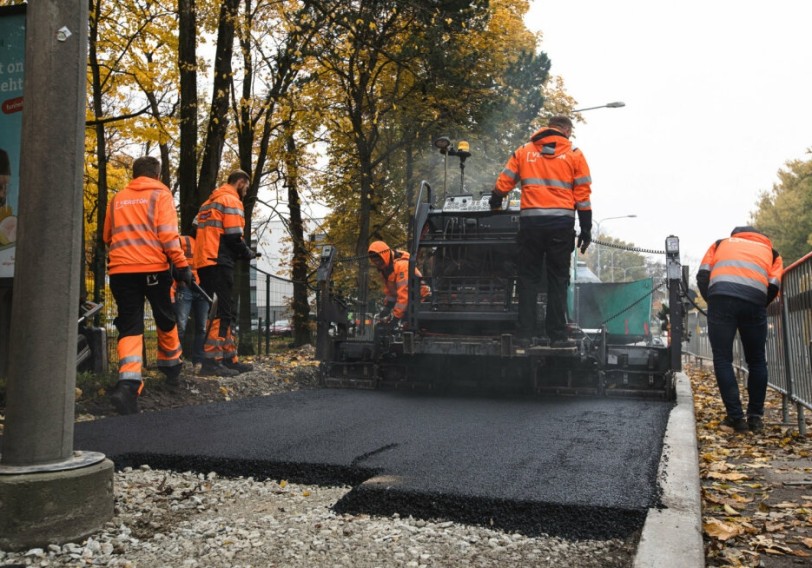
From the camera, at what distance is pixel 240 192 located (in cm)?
870

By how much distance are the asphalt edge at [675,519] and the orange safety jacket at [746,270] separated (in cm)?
217

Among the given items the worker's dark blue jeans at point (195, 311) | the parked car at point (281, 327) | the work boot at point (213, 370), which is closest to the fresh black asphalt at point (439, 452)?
the work boot at point (213, 370)

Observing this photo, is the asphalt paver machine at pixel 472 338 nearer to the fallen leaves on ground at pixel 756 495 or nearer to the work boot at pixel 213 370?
the work boot at pixel 213 370

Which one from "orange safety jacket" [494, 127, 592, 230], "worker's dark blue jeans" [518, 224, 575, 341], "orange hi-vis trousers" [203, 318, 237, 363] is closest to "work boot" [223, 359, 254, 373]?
"orange hi-vis trousers" [203, 318, 237, 363]

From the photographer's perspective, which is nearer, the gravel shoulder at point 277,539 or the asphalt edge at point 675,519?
the asphalt edge at point 675,519

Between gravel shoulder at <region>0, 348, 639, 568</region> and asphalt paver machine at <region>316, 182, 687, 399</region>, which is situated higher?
asphalt paver machine at <region>316, 182, 687, 399</region>

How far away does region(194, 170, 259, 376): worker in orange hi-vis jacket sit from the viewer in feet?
27.2

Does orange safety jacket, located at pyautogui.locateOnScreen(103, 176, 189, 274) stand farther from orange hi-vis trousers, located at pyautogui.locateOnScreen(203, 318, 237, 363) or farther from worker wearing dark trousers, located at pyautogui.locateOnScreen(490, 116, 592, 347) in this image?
worker wearing dark trousers, located at pyautogui.locateOnScreen(490, 116, 592, 347)

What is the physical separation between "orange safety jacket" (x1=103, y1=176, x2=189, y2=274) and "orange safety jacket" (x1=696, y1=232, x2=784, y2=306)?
14.6 ft

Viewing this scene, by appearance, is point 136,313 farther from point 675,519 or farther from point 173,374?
point 675,519

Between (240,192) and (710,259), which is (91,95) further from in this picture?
(710,259)

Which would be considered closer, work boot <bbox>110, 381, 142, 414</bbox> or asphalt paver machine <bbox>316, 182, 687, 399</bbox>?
work boot <bbox>110, 381, 142, 414</bbox>

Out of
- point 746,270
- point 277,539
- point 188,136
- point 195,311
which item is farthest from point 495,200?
point 188,136

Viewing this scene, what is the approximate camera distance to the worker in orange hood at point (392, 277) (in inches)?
380
